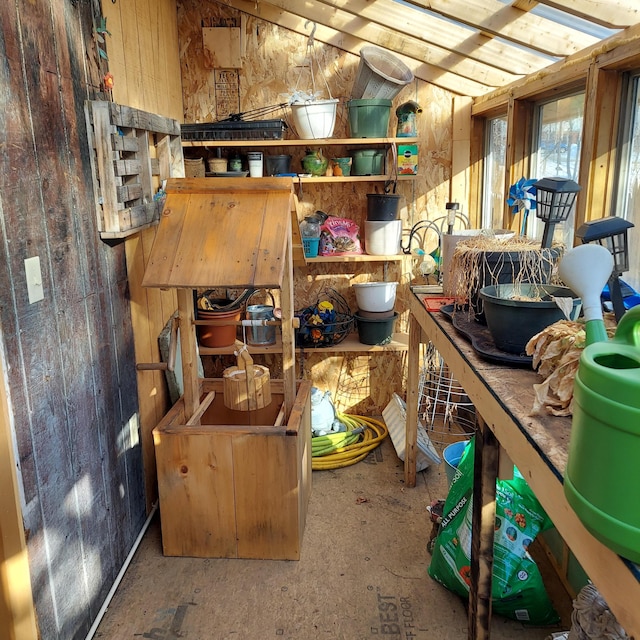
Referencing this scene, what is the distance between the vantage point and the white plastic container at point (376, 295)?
3.66 metres

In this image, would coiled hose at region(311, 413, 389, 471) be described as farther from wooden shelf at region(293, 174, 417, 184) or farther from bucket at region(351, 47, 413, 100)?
bucket at region(351, 47, 413, 100)

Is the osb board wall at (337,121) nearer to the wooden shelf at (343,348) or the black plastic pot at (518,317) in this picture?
the wooden shelf at (343,348)

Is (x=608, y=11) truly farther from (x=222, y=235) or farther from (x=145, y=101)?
(x=145, y=101)

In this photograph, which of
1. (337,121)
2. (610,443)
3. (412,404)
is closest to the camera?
(610,443)

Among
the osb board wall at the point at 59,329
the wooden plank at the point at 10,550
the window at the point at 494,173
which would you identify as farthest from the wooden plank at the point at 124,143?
the window at the point at 494,173

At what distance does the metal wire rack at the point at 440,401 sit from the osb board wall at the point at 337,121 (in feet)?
0.65

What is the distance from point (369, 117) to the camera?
3463mm

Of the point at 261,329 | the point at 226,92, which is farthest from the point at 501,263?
the point at 226,92

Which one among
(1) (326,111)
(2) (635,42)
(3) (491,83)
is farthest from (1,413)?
(3) (491,83)

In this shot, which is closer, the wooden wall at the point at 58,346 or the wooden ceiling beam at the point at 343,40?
the wooden wall at the point at 58,346

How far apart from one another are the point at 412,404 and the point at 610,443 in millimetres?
2330

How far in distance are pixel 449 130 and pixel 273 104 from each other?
45.7 inches

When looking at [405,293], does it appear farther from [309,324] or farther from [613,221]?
[613,221]

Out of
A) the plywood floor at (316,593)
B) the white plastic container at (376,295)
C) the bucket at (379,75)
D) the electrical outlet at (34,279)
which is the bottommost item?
the plywood floor at (316,593)
